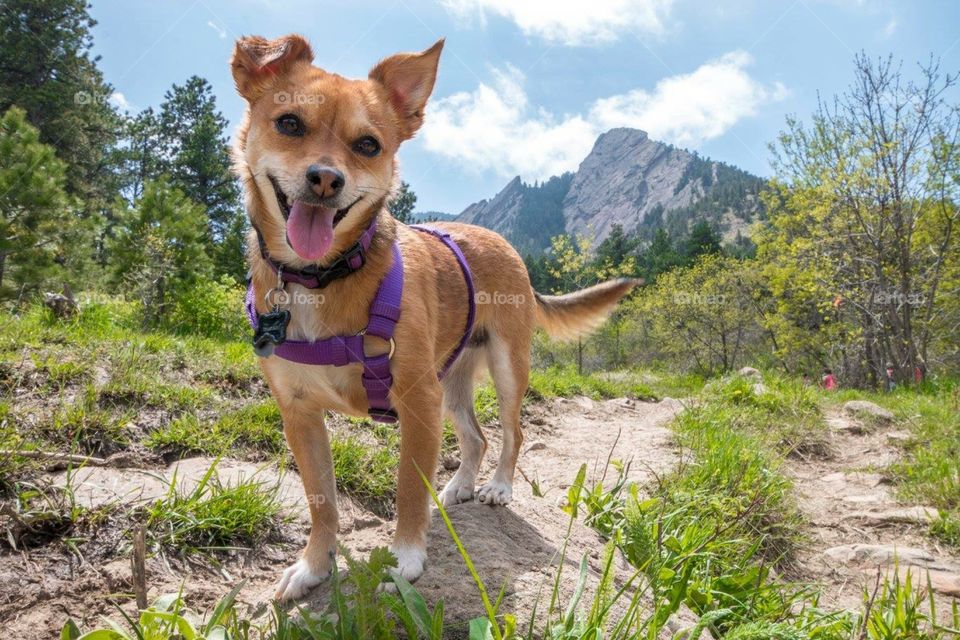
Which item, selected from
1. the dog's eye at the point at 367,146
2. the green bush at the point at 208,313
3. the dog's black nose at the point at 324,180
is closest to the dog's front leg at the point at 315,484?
the dog's black nose at the point at 324,180

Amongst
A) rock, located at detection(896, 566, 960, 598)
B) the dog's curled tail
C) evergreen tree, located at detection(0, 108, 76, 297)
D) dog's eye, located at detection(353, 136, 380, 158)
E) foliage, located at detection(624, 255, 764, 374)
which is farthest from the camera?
foliage, located at detection(624, 255, 764, 374)

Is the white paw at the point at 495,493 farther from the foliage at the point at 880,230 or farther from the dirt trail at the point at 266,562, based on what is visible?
the foliage at the point at 880,230

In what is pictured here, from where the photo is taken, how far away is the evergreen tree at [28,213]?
13.7 metres

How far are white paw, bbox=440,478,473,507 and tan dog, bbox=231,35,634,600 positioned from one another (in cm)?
89

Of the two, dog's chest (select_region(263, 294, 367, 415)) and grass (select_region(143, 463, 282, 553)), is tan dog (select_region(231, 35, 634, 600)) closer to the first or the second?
dog's chest (select_region(263, 294, 367, 415))

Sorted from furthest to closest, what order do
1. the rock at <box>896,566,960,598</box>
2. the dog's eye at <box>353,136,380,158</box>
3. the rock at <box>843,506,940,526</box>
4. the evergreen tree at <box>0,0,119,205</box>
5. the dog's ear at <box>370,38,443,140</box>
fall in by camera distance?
1. the evergreen tree at <box>0,0,119,205</box>
2. the rock at <box>843,506,940,526</box>
3. the rock at <box>896,566,960,598</box>
4. the dog's ear at <box>370,38,443,140</box>
5. the dog's eye at <box>353,136,380,158</box>

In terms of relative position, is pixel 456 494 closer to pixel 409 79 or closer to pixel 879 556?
pixel 409 79

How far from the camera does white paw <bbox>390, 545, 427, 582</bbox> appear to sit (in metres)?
2.07

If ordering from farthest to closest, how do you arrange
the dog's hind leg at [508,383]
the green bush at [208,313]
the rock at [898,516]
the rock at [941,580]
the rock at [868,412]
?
1. the green bush at [208,313]
2. the rock at [868,412]
3. the rock at [898,516]
4. the dog's hind leg at [508,383]
5. the rock at [941,580]

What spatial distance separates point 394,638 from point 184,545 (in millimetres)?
1304

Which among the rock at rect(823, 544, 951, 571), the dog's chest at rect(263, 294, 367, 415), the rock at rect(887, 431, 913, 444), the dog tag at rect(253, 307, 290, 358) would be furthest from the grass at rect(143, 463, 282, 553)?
the rock at rect(887, 431, 913, 444)

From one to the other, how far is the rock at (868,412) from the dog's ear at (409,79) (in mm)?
6911

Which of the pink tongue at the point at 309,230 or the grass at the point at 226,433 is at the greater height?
the pink tongue at the point at 309,230

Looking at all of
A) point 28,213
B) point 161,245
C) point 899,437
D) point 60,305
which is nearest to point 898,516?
point 899,437
